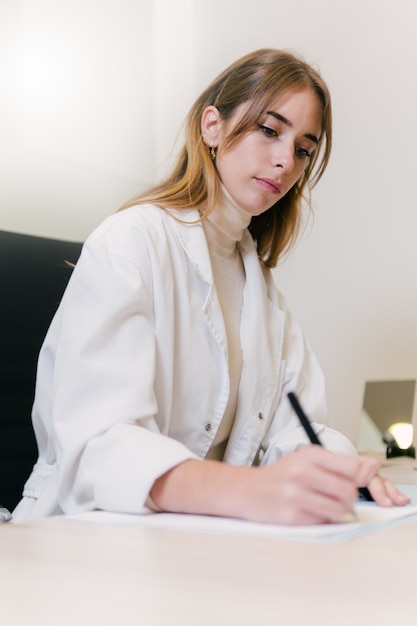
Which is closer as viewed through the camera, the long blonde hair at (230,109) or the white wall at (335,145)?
the long blonde hair at (230,109)

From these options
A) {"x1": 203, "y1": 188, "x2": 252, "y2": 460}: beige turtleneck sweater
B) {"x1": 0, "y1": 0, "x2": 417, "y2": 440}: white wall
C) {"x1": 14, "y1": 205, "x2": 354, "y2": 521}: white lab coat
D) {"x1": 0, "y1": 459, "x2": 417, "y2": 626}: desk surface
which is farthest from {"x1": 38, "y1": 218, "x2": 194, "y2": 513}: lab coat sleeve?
{"x1": 0, "y1": 0, "x2": 417, "y2": 440}: white wall

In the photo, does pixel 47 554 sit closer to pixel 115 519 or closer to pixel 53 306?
pixel 115 519

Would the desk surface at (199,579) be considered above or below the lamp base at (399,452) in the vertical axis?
above

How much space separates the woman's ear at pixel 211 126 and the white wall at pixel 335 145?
2.63 ft

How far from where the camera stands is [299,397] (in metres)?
1.50

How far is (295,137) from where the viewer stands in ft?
4.62

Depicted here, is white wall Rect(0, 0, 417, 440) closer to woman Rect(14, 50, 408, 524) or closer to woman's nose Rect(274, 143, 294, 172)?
woman Rect(14, 50, 408, 524)

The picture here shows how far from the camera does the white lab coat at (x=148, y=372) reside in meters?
0.95

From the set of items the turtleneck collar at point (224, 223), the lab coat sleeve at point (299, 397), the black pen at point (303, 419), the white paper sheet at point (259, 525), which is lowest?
the lab coat sleeve at point (299, 397)

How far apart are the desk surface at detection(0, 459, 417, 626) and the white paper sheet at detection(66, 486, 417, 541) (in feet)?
0.07

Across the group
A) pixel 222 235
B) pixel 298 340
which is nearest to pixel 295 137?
pixel 222 235

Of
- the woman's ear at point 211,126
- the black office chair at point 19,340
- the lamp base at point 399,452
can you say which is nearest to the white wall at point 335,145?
the lamp base at point 399,452

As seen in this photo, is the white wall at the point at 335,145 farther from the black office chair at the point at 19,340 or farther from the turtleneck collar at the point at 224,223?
the turtleneck collar at the point at 224,223

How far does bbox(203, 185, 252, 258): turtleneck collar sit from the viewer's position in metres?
1.45
